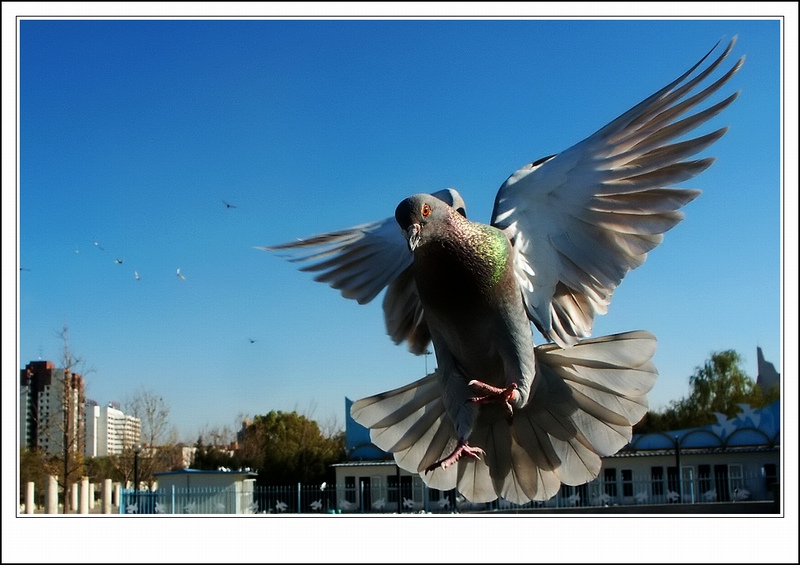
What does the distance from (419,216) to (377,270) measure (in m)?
1.18

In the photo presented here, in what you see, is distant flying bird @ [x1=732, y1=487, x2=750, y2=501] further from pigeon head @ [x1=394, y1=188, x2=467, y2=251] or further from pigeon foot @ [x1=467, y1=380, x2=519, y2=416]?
pigeon head @ [x1=394, y1=188, x2=467, y2=251]

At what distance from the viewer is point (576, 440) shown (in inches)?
188

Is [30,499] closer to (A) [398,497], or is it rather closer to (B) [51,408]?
(B) [51,408]

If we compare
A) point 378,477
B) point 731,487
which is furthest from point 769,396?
point 378,477

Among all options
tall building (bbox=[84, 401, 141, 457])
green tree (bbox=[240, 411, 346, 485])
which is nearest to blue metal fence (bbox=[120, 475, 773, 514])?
green tree (bbox=[240, 411, 346, 485])

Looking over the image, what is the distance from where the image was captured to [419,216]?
150 inches

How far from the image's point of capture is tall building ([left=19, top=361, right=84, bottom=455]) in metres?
20.5

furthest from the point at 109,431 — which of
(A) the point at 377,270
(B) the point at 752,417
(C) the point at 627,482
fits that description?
(A) the point at 377,270

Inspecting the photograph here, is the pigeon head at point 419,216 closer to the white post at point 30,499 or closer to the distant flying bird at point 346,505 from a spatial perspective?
the distant flying bird at point 346,505

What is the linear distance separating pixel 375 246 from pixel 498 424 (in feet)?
4.51

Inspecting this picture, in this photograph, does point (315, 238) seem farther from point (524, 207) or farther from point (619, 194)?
point (619, 194)

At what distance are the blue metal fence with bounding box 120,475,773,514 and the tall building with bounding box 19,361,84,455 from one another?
4141 mm

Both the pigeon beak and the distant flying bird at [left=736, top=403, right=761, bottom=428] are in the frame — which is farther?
the distant flying bird at [left=736, top=403, right=761, bottom=428]

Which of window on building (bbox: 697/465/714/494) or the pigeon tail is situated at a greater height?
the pigeon tail
